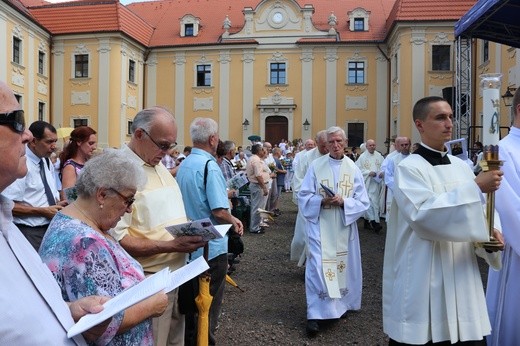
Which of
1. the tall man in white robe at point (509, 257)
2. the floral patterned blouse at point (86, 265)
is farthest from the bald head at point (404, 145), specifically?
the floral patterned blouse at point (86, 265)

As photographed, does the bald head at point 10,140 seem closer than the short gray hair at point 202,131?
Yes

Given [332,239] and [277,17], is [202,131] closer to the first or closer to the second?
[332,239]

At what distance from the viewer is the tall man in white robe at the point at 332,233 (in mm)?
5219

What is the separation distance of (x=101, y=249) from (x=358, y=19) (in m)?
32.0

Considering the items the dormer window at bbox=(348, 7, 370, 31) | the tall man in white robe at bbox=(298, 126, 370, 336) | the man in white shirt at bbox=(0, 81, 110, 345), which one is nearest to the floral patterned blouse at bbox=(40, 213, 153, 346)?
the man in white shirt at bbox=(0, 81, 110, 345)

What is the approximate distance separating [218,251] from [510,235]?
202 cm

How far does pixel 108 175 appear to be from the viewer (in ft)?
7.48

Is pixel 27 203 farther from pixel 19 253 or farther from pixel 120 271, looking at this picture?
pixel 19 253

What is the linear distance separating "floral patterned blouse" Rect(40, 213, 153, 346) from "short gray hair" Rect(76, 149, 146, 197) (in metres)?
0.17

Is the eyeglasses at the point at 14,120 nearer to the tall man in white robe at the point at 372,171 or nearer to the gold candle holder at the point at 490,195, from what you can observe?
the gold candle holder at the point at 490,195

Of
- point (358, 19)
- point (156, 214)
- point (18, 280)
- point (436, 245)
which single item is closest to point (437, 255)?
point (436, 245)

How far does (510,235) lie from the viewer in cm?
324

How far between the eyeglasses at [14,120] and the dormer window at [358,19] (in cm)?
3191

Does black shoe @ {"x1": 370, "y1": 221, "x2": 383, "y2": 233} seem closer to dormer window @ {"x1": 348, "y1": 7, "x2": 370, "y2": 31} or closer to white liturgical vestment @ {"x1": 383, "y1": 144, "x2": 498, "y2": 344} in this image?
white liturgical vestment @ {"x1": 383, "y1": 144, "x2": 498, "y2": 344}
